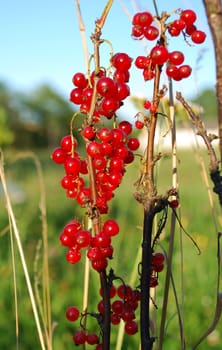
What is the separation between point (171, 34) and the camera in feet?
1.95

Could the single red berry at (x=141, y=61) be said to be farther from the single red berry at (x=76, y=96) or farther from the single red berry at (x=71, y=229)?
the single red berry at (x=71, y=229)

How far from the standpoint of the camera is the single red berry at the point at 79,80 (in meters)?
0.58

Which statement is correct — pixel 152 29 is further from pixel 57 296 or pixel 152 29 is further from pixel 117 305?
pixel 57 296

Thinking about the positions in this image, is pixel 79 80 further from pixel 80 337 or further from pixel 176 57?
pixel 80 337

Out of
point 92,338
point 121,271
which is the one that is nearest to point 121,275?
point 121,271

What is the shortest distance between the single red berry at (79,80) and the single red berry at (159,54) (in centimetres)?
8

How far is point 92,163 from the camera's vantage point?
1.82ft

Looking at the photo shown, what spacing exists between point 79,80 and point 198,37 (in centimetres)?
14

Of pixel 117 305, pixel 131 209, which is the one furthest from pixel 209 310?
pixel 131 209

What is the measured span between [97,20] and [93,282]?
4.83ft

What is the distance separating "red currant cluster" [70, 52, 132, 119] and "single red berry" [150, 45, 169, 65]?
0.02 metres

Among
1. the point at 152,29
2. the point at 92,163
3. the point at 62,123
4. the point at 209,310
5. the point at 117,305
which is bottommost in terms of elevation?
the point at 209,310

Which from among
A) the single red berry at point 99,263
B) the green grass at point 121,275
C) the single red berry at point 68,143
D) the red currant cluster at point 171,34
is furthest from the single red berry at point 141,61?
the green grass at point 121,275

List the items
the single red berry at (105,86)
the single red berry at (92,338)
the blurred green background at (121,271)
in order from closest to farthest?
the single red berry at (105,86), the single red berry at (92,338), the blurred green background at (121,271)
